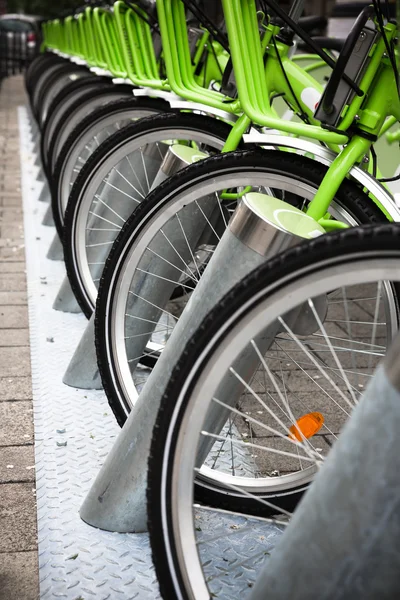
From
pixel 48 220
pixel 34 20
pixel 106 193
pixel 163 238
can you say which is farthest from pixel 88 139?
pixel 34 20

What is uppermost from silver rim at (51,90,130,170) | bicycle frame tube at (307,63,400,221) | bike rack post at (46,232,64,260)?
bicycle frame tube at (307,63,400,221)

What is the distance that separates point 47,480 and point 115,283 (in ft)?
1.78

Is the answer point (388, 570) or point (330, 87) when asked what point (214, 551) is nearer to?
point (388, 570)

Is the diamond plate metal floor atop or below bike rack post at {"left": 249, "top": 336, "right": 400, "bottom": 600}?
below

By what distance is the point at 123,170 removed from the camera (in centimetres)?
314

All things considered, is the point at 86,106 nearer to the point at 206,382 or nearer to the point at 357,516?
the point at 206,382

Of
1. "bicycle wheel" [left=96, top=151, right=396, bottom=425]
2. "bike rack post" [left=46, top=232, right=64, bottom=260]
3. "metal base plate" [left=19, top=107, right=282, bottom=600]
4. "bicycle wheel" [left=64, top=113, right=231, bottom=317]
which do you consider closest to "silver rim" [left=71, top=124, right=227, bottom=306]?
"bicycle wheel" [left=64, top=113, right=231, bottom=317]

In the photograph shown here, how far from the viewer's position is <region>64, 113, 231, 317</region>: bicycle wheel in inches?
112

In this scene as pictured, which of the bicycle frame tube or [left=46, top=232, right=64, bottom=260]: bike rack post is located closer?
the bicycle frame tube

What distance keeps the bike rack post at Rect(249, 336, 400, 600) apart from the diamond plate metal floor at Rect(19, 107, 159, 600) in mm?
773

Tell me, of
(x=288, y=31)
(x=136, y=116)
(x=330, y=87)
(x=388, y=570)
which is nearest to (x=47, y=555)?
(x=388, y=570)

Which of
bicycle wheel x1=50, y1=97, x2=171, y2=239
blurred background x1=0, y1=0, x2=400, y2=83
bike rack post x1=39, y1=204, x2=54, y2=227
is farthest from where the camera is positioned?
blurred background x1=0, y1=0, x2=400, y2=83

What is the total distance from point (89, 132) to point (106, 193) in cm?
38

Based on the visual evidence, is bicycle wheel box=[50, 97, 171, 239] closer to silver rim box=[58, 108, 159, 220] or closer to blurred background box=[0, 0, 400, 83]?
silver rim box=[58, 108, 159, 220]
